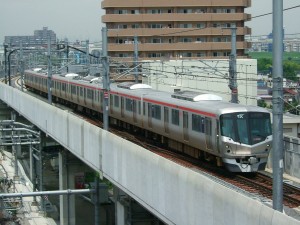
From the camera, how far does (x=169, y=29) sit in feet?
212

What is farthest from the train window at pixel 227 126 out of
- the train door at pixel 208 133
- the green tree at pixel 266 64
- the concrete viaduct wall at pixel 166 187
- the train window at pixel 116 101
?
the green tree at pixel 266 64

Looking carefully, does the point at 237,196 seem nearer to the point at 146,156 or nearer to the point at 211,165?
the point at 146,156

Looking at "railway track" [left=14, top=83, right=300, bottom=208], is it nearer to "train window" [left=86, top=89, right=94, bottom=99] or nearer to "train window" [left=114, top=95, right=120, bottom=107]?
"train window" [left=114, top=95, right=120, bottom=107]

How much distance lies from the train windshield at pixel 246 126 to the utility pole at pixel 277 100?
6.99 m

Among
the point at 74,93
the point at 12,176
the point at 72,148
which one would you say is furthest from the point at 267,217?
the point at 12,176

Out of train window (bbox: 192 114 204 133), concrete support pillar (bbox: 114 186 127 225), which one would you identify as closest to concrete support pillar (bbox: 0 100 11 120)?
concrete support pillar (bbox: 114 186 127 225)

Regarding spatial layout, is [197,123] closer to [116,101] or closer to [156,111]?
[156,111]

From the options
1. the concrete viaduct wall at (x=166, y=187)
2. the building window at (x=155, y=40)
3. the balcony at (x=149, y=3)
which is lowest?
the concrete viaduct wall at (x=166, y=187)

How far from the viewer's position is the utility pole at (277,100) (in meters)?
9.16

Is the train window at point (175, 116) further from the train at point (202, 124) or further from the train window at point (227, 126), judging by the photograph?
the train window at point (227, 126)

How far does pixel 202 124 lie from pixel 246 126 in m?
1.36

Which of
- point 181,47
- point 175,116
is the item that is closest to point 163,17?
point 181,47

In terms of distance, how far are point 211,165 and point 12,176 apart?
2376 centimetres

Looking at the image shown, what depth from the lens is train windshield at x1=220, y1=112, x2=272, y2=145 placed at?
16500mm
